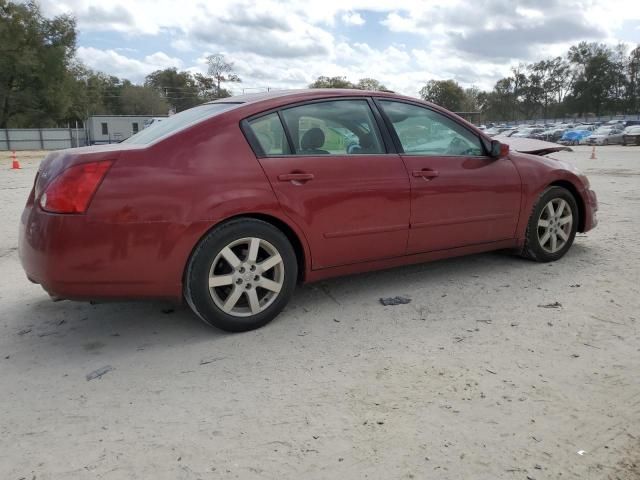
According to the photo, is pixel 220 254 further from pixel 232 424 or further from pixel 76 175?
pixel 232 424

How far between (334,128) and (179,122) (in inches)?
41.7

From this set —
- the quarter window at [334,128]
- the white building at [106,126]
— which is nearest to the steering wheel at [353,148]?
the quarter window at [334,128]

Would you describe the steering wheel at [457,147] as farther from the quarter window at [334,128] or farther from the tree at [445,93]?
the tree at [445,93]

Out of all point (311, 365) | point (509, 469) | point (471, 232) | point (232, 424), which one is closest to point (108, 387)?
point (232, 424)

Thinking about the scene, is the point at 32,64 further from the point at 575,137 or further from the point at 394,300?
the point at 394,300

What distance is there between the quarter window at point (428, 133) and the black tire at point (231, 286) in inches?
50.9

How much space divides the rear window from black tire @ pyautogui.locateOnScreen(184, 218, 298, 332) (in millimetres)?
703

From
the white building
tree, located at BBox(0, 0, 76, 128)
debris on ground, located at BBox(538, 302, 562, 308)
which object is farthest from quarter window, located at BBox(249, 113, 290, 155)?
tree, located at BBox(0, 0, 76, 128)

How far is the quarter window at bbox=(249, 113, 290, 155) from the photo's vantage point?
3493 millimetres

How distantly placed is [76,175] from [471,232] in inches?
115

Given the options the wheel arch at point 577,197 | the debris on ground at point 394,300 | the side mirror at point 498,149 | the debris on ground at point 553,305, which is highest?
the side mirror at point 498,149

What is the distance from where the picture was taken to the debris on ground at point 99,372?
292cm

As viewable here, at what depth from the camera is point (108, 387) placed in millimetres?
2807

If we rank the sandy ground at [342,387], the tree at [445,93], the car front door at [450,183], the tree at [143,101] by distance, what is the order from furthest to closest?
the tree at [445,93]
the tree at [143,101]
the car front door at [450,183]
the sandy ground at [342,387]
